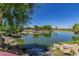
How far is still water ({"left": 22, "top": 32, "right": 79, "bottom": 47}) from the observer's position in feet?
7.51

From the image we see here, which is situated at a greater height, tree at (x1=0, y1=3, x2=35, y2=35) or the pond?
tree at (x1=0, y1=3, x2=35, y2=35)

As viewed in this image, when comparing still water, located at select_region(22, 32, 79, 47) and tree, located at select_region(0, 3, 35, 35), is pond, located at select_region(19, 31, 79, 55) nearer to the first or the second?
still water, located at select_region(22, 32, 79, 47)

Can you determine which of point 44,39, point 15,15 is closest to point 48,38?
point 44,39

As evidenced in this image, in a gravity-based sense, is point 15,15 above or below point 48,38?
above

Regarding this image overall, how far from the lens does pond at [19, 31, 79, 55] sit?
7.51ft

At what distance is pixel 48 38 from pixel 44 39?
0.03 m

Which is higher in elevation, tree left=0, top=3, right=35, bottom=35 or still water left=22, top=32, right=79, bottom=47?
tree left=0, top=3, right=35, bottom=35

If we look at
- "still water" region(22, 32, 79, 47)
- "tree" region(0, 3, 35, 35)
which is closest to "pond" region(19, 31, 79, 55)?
"still water" region(22, 32, 79, 47)

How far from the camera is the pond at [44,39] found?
2289 millimetres

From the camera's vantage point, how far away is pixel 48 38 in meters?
2.30

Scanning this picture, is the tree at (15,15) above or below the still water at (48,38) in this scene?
above

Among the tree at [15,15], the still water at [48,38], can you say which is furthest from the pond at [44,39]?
the tree at [15,15]

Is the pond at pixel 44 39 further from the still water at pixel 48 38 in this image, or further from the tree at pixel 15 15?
the tree at pixel 15 15

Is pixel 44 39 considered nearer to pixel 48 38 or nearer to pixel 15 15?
pixel 48 38
